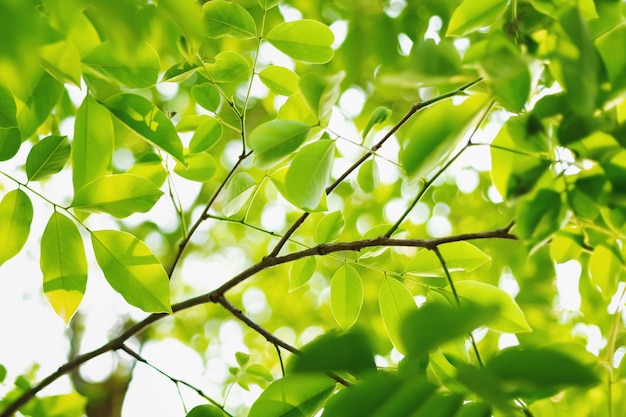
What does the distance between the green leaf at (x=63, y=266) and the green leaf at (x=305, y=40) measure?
0.45m

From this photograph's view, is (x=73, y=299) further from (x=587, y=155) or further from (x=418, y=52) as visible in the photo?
(x=587, y=155)

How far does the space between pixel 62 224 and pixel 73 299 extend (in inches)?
4.6

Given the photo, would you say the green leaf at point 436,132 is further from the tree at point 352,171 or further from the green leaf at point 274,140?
the green leaf at point 274,140

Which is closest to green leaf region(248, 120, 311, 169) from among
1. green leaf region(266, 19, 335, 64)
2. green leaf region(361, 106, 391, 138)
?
green leaf region(361, 106, 391, 138)

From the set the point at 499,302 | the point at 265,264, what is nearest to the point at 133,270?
the point at 265,264

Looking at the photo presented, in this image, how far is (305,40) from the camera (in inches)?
37.0

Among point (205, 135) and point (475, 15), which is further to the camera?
point (205, 135)

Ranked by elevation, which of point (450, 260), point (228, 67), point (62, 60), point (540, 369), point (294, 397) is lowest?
point (540, 369)

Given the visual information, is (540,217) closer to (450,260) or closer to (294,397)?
(450,260)

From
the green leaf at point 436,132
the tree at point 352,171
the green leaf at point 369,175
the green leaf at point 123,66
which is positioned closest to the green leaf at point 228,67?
the tree at point 352,171

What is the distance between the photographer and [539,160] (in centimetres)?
67

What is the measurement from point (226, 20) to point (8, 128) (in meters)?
0.37

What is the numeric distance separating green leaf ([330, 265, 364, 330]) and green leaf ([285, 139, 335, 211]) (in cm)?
27

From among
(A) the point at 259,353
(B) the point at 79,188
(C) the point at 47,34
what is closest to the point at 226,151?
(A) the point at 259,353
